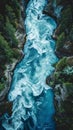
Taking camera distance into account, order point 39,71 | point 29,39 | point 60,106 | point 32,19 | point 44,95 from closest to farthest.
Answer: point 60,106, point 44,95, point 39,71, point 29,39, point 32,19

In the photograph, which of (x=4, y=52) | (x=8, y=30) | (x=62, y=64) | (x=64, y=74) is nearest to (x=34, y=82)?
(x=62, y=64)

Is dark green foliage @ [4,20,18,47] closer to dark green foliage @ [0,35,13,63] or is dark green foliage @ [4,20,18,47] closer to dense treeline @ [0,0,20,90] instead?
dense treeline @ [0,0,20,90]

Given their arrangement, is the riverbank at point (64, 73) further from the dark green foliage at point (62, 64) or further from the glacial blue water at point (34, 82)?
the glacial blue water at point (34, 82)

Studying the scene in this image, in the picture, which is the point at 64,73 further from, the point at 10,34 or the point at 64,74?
the point at 10,34

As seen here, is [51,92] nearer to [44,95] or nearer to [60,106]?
[44,95]

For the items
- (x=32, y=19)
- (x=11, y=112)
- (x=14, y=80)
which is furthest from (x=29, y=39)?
(x=11, y=112)
